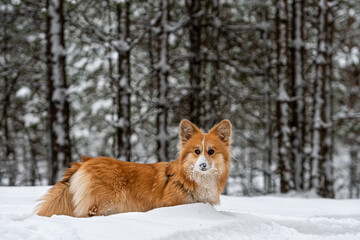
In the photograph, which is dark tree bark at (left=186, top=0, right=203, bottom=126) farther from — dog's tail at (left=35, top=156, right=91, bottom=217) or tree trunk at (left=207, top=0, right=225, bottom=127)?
dog's tail at (left=35, top=156, right=91, bottom=217)

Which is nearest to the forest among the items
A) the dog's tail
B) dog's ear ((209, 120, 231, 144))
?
dog's ear ((209, 120, 231, 144))

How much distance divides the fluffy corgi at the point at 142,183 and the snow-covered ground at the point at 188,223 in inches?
14.8

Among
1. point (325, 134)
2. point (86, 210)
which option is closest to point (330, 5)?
point (325, 134)

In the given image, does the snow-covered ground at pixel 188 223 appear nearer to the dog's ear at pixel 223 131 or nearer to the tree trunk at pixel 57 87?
the dog's ear at pixel 223 131

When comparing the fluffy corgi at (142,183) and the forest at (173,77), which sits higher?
the forest at (173,77)

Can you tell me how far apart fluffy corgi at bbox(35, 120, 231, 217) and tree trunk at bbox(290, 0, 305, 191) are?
23.4ft

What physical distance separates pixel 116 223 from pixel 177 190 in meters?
1.56

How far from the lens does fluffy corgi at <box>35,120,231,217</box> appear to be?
4.33 meters

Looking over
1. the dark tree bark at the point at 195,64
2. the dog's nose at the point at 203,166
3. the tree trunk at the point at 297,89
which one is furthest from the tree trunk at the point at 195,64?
the dog's nose at the point at 203,166

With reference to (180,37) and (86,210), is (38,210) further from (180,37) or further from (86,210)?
(180,37)

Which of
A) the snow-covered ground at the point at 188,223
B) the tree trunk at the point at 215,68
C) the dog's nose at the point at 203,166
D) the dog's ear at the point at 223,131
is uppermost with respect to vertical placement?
the tree trunk at the point at 215,68

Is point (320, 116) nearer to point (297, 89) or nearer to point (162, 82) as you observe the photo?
point (297, 89)

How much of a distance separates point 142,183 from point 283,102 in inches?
290

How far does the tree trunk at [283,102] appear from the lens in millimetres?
10758
